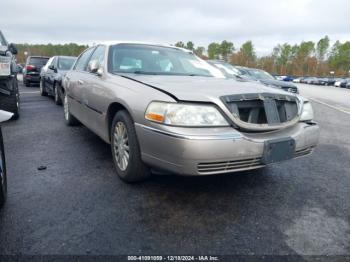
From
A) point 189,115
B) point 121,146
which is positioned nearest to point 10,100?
point 121,146

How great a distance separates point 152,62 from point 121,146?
1.27 metres

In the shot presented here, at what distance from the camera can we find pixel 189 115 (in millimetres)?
2311

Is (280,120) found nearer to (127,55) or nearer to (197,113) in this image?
(197,113)

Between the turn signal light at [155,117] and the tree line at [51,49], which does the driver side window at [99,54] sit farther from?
the tree line at [51,49]

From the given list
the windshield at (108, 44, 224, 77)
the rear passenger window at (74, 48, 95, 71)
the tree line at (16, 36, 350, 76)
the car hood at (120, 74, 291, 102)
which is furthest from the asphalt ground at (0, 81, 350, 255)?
the tree line at (16, 36, 350, 76)

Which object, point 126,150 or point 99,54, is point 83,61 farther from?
point 126,150

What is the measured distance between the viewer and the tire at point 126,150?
2.70 m

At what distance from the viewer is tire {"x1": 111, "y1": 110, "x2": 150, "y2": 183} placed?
270cm

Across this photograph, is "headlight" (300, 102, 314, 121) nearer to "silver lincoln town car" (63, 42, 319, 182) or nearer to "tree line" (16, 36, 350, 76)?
"silver lincoln town car" (63, 42, 319, 182)

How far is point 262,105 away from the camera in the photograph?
2.56m

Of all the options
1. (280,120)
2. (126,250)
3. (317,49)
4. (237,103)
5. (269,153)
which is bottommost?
(126,250)

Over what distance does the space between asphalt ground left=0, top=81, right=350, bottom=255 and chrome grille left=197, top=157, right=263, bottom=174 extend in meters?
0.41

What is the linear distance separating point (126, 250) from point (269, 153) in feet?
4.60

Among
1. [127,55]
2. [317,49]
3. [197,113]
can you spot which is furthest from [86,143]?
[317,49]
